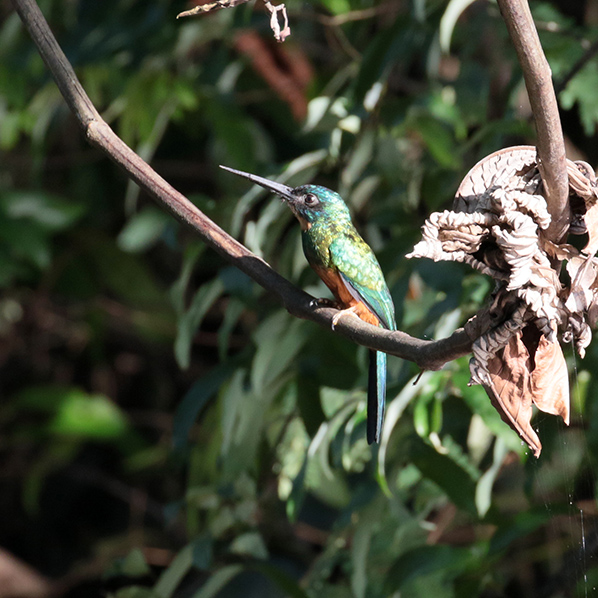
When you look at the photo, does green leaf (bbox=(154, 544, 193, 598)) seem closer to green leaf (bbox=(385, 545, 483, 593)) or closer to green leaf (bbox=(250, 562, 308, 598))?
green leaf (bbox=(250, 562, 308, 598))

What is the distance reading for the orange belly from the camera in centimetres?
145

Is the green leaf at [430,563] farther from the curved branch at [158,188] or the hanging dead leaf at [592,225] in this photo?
the hanging dead leaf at [592,225]

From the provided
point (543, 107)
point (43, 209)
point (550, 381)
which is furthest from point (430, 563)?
point (43, 209)

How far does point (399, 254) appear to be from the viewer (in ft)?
5.35

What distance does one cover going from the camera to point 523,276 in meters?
0.61

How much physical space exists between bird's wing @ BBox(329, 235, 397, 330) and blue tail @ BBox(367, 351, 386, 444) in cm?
8

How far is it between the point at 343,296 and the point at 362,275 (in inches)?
2.8

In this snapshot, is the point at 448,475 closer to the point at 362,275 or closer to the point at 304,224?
the point at 362,275

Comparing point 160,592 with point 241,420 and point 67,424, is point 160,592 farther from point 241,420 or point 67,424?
point 67,424

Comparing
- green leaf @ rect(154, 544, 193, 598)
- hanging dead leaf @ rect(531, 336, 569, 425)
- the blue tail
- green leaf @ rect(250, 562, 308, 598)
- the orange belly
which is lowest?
green leaf @ rect(154, 544, 193, 598)

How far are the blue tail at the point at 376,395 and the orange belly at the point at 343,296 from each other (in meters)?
0.10

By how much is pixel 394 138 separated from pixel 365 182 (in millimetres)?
167

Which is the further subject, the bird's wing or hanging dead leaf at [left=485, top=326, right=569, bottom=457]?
the bird's wing

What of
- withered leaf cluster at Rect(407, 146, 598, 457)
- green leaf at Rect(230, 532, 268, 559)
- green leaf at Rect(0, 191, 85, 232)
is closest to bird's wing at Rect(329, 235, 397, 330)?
green leaf at Rect(230, 532, 268, 559)
